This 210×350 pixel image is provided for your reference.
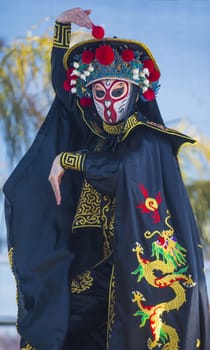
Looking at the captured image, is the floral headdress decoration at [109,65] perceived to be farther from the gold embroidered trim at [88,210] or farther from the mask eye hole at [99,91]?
the gold embroidered trim at [88,210]

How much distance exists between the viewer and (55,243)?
279cm

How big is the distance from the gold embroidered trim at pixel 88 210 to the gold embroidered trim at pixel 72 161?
0.17 metres

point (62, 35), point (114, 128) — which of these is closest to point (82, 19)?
point (62, 35)

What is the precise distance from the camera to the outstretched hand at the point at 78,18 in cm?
284

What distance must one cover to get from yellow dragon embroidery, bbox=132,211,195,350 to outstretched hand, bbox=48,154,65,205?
28 centimetres

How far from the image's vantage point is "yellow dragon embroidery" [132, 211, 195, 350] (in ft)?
8.27

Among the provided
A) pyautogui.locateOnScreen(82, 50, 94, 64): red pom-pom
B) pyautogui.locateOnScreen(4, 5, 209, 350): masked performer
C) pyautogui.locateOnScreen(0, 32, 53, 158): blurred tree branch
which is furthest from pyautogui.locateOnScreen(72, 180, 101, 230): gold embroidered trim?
pyautogui.locateOnScreen(0, 32, 53, 158): blurred tree branch

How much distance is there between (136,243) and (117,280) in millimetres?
115

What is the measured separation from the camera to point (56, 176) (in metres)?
2.64

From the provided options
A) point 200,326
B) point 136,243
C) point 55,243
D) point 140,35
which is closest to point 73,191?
point 55,243

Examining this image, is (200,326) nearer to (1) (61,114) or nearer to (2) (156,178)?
(2) (156,178)

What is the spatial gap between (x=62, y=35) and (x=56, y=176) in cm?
54

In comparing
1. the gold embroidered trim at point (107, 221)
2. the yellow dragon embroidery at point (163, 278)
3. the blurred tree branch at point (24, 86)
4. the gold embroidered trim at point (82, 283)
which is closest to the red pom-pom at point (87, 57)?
the gold embroidered trim at point (107, 221)

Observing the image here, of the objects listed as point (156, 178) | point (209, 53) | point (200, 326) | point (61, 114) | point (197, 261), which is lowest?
point (200, 326)
